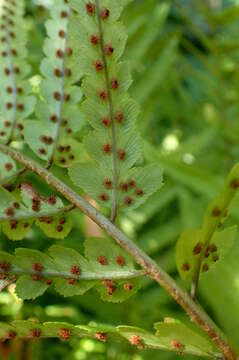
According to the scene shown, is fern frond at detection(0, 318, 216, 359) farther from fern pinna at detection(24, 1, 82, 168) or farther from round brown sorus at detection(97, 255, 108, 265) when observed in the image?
fern pinna at detection(24, 1, 82, 168)

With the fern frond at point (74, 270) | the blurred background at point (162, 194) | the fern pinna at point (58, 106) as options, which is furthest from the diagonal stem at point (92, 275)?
the blurred background at point (162, 194)

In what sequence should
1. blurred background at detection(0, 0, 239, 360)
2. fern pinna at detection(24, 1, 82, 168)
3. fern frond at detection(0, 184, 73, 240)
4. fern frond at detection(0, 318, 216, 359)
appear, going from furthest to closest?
blurred background at detection(0, 0, 239, 360)
fern pinna at detection(24, 1, 82, 168)
fern frond at detection(0, 184, 73, 240)
fern frond at detection(0, 318, 216, 359)

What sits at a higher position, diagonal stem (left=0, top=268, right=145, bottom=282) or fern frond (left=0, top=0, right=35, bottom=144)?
fern frond (left=0, top=0, right=35, bottom=144)

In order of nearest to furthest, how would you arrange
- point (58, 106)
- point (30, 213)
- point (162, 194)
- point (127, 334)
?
point (127, 334), point (30, 213), point (58, 106), point (162, 194)

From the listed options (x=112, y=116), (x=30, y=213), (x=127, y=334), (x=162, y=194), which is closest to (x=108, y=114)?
(x=112, y=116)

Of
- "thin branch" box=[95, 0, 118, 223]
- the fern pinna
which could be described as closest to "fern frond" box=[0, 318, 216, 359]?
"thin branch" box=[95, 0, 118, 223]

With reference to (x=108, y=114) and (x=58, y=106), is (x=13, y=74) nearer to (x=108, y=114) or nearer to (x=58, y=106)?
(x=58, y=106)

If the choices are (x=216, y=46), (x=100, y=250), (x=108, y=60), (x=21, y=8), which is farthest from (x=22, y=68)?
(x=216, y=46)

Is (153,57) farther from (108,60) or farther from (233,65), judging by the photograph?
(108,60)

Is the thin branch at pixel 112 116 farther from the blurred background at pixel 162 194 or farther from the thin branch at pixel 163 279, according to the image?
the blurred background at pixel 162 194
